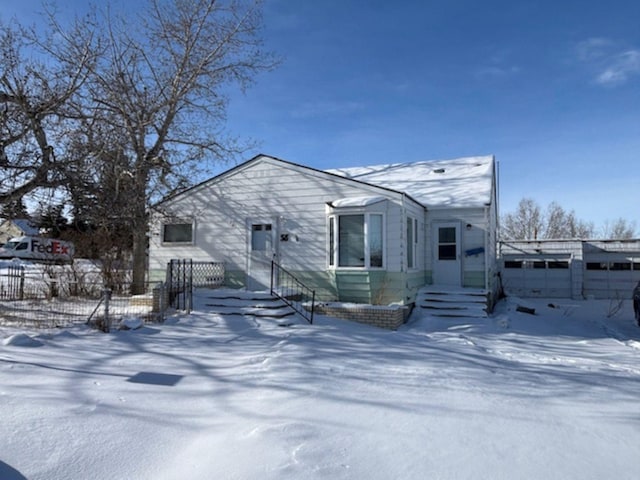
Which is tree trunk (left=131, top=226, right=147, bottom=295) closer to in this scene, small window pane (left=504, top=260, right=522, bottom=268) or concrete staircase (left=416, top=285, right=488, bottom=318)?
concrete staircase (left=416, top=285, right=488, bottom=318)

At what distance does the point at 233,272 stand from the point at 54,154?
5.67m

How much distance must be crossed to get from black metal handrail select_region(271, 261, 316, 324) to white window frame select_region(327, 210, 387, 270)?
1.01 metres

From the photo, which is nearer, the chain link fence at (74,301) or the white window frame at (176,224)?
the chain link fence at (74,301)

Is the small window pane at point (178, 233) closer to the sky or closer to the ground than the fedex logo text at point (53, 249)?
closer to the sky

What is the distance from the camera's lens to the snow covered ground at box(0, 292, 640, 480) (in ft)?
10.1

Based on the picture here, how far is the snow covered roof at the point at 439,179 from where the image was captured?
44.1 feet

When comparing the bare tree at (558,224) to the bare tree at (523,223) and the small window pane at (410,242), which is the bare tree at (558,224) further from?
the small window pane at (410,242)

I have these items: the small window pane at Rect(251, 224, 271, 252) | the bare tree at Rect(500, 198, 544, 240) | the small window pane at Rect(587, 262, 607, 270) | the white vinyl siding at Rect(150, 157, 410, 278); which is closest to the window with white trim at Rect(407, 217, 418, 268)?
the white vinyl siding at Rect(150, 157, 410, 278)

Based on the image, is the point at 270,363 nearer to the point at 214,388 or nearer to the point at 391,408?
the point at 214,388

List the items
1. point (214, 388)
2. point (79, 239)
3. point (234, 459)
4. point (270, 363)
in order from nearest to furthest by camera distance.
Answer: point (234, 459), point (214, 388), point (270, 363), point (79, 239)

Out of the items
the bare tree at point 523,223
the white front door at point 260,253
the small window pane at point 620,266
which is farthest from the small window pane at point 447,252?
A: the bare tree at point 523,223

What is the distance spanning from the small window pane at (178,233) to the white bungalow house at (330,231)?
31 millimetres

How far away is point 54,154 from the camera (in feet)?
28.6

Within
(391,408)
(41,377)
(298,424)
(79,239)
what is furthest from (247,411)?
(79,239)
